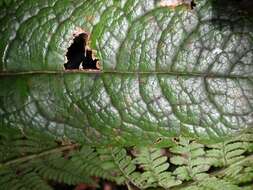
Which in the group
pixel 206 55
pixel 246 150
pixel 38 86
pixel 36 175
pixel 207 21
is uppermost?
pixel 207 21

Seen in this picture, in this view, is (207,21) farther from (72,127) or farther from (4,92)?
(4,92)

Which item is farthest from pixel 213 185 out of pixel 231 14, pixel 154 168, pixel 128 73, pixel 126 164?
pixel 231 14

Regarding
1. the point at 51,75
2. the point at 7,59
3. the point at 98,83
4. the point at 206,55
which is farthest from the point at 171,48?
the point at 7,59

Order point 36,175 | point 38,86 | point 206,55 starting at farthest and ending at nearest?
point 36,175 → point 38,86 → point 206,55

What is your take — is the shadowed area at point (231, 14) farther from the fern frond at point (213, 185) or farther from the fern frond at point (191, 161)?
the fern frond at point (213, 185)

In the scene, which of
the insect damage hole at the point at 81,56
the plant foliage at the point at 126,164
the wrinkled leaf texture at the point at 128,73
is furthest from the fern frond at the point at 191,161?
the insect damage hole at the point at 81,56

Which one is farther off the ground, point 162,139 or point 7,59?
point 7,59
